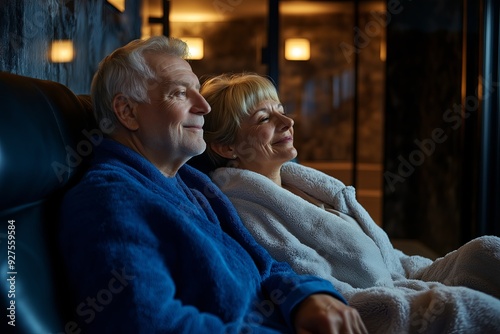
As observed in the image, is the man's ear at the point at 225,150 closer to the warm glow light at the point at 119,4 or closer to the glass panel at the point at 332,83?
the warm glow light at the point at 119,4

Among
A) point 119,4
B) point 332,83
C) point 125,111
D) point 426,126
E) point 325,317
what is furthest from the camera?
point 332,83

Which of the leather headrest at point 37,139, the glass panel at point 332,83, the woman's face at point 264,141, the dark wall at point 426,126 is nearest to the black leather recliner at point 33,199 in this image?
the leather headrest at point 37,139

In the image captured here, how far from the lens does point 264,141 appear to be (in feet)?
5.70

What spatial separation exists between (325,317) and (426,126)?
3.51m

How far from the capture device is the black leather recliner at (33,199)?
0.89m

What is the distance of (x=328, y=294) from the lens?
3.90 ft

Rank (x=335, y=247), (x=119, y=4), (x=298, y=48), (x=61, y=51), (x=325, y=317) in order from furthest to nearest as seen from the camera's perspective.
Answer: (x=298, y=48) < (x=119, y=4) < (x=61, y=51) < (x=335, y=247) < (x=325, y=317)

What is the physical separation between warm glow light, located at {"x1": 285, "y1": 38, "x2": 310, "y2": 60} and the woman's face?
17.7ft

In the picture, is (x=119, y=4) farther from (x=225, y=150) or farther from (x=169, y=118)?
(x=169, y=118)

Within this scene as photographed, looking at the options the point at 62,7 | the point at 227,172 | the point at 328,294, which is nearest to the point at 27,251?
the point at 328,294

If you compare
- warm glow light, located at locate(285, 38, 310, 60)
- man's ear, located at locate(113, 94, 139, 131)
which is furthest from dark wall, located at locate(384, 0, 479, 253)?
man's ear, located at locate(113, 94, 139, 131)

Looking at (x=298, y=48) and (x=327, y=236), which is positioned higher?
(x=298, y=48)

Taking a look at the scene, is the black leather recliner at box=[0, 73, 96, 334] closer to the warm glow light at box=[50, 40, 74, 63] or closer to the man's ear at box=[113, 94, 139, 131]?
the man's ear at box=[113, 94, 139, 131]

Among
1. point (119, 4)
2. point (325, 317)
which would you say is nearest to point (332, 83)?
point (119, 4)
